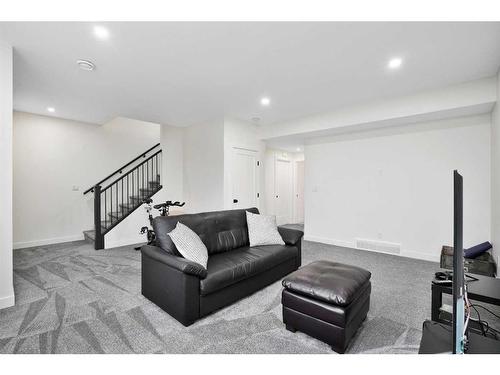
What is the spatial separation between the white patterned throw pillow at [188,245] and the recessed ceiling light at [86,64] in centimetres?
221

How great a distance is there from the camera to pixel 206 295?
217 cm

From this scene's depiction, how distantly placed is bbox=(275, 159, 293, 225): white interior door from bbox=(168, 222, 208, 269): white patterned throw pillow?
504 centimetres

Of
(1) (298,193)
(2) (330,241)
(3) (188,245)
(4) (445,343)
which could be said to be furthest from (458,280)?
(1) (298,193)

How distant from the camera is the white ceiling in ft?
7.27

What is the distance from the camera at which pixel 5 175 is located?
93.5 inches

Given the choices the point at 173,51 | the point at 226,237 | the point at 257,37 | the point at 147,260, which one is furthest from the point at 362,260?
the point at 173,51

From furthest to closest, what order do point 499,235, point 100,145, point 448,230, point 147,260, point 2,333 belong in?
1. point 100,145
2. point 448,230
3. point 499,235
4. point 147,260
5. point 2,333

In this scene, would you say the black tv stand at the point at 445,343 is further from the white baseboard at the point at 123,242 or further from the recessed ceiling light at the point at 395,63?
the white baseboard at the point at 123,242

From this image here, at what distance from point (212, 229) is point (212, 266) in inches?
26.5

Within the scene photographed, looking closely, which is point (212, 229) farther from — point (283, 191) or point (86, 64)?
point (283, 191)

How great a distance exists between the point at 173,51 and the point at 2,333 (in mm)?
3011

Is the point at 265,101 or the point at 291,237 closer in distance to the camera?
the point at 291,237

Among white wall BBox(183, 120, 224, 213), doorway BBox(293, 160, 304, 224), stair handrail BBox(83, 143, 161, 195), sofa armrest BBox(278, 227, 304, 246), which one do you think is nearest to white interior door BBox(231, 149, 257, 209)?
white wall BBox(183, 120, 224, 213)
